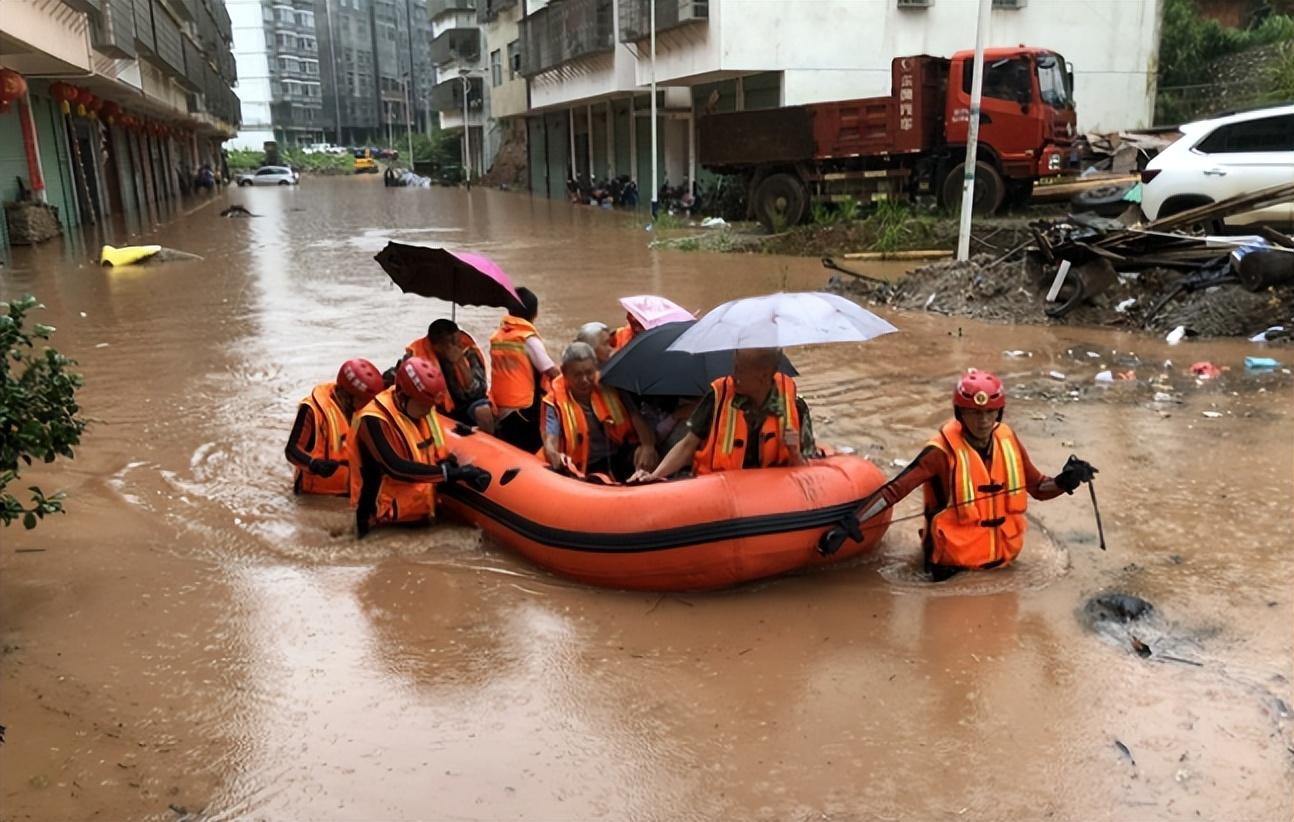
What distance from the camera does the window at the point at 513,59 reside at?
43406 millimetres

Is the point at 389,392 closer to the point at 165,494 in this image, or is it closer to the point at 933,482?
the point at 165,494

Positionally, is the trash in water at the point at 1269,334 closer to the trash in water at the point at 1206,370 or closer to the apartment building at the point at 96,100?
the trash in water at the point at 1206,370

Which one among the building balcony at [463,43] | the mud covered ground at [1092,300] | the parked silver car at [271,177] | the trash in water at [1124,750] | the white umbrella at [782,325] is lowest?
the trash in water at [1124,750]

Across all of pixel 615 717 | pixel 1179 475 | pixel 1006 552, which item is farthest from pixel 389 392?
pixel 1179 475

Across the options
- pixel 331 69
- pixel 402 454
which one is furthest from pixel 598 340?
pixel 331 69

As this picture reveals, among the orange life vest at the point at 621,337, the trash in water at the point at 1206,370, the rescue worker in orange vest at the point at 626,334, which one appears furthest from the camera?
the trash in water at the point at 1206,370

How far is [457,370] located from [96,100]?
22601 millimetres

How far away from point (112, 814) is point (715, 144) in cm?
1834

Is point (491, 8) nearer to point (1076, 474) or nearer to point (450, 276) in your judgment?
point (450, 276)

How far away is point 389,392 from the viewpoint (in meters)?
5.05

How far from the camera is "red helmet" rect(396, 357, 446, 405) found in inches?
192

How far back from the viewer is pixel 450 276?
601 cm

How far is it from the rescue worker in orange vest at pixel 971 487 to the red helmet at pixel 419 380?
1966 mm

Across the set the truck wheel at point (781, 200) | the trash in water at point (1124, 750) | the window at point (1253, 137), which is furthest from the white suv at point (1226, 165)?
the trash in water at point (1124, 750)
